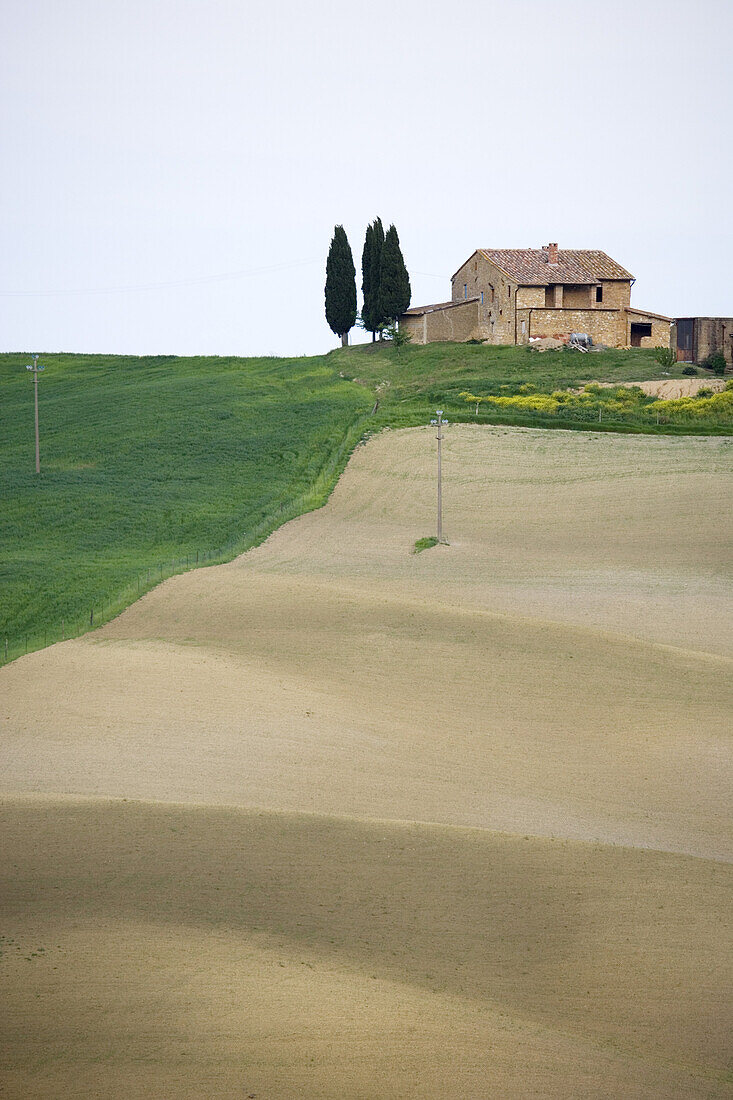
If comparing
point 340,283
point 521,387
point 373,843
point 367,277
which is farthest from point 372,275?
point 373,843

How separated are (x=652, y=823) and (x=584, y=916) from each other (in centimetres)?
446

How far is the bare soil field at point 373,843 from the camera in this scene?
12.3 metres

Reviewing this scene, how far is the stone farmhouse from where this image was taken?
301ft

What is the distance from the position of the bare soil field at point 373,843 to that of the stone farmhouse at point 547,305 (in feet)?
180

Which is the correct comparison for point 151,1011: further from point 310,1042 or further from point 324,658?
point 324,658

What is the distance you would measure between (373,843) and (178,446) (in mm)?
53969

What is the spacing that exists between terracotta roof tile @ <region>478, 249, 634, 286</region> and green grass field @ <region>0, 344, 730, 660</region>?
7.52 m

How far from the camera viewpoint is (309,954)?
47.6 ft

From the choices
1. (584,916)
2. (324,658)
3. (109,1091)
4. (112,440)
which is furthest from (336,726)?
(112,440)

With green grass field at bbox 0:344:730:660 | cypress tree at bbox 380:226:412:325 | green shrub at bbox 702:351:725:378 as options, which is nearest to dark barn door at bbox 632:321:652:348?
green grass field at bbox 0:344:730:660

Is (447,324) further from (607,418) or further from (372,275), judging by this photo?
(607,418)

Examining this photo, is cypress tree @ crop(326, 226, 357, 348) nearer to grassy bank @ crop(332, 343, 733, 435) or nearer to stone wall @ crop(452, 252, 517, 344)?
grassy bank @ crop(332, 343, 733, 435)

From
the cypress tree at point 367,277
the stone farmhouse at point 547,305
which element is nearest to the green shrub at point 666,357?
the stone farmhouse at point 547,305

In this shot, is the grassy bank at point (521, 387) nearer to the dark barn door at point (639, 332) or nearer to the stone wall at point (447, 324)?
the stone wall at point (447, 324)
